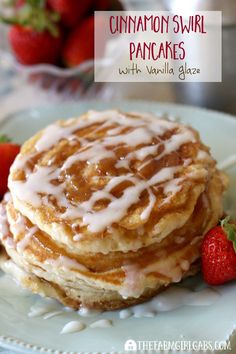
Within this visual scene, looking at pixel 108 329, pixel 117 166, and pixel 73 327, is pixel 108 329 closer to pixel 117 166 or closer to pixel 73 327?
pixel 73 327

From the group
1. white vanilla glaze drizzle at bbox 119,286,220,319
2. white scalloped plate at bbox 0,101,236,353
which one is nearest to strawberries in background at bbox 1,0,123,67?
white scalloped plate at bbox 0,101,236,353

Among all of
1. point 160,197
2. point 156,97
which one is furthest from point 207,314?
point 156,97

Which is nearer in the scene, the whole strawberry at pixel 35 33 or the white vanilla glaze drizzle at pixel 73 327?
the white vanilla glaze drizzle at pixel 73 327

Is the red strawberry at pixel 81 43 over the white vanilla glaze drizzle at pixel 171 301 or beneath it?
over

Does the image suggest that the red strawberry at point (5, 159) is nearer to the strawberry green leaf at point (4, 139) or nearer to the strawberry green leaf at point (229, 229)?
the strawberry green leaf at point (4, 139)

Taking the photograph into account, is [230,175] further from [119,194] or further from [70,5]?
[70,5]

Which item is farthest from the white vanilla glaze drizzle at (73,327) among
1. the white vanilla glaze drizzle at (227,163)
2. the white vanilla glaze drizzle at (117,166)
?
the white vanilla glaze drizzle at (227,163)

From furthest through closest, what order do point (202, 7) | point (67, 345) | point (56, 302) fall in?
point (202, 7)
point (56, 302)
point (67, 345)
